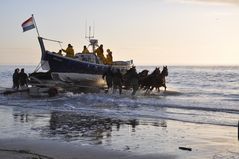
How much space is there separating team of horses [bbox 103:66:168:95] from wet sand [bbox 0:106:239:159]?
13.6m

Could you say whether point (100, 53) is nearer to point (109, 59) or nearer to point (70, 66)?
point (109, 59)

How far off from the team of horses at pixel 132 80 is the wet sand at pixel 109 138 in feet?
44.5

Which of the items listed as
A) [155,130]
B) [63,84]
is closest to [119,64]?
[63,84]

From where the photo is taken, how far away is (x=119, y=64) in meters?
36.1

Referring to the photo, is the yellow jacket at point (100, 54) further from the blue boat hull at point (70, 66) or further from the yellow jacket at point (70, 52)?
the yellow jacket at point (70, 52)

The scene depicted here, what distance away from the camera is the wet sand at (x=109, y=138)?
10172 mm

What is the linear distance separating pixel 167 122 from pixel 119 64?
2019 cm

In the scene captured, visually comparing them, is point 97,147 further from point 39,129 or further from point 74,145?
point 39,129

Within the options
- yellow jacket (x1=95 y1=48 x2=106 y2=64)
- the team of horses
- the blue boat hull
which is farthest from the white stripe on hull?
the team of horses

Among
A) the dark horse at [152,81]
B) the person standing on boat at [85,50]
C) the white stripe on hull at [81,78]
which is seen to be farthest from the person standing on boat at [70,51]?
the dark horse at [152,81]

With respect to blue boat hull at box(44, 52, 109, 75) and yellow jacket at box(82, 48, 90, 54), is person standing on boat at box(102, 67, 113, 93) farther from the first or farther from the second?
yellow jacket at box(82, 48, 90, 54)

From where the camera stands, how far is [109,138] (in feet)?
40.6

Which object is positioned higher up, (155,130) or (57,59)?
(57,59)

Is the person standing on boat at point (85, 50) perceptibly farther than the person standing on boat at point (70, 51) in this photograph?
Yes
